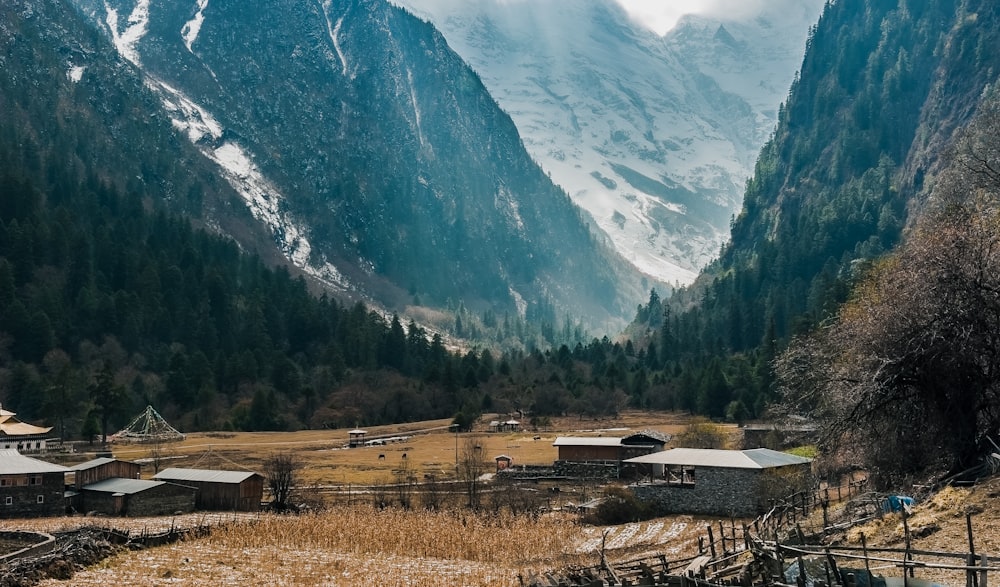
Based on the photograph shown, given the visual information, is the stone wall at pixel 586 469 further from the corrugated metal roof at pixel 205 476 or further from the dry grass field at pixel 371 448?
the corrugated metal roof at pixel 205 476

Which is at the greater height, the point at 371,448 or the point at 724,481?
the point at 371,448

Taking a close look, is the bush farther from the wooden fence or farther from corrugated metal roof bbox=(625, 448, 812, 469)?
the wooden fence

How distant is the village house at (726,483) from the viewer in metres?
62.9

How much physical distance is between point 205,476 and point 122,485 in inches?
270

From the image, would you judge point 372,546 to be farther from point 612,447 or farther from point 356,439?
point 356,439

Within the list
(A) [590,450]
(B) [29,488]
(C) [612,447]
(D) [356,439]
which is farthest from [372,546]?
(D) [356,439]

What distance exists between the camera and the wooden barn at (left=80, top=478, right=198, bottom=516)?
69.8 metres

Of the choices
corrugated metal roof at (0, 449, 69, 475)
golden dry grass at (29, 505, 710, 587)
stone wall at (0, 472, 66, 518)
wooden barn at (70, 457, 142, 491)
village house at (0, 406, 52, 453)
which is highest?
village house at (0, 406, 52, 453)

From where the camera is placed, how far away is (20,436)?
100500 mm

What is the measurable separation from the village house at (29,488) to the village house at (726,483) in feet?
145

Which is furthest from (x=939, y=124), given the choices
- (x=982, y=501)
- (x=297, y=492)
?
(x=982, y=501)

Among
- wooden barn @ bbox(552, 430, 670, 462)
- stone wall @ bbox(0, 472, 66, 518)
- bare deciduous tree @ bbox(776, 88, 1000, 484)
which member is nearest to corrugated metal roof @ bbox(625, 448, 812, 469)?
wooden barn @ bbox(552, 430, 670, 462)

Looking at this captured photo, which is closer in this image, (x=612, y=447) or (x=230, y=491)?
(x=230, y=491)

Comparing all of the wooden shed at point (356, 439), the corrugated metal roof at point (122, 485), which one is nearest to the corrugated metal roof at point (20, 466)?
the corrugated metal roof at point (122, 485)
